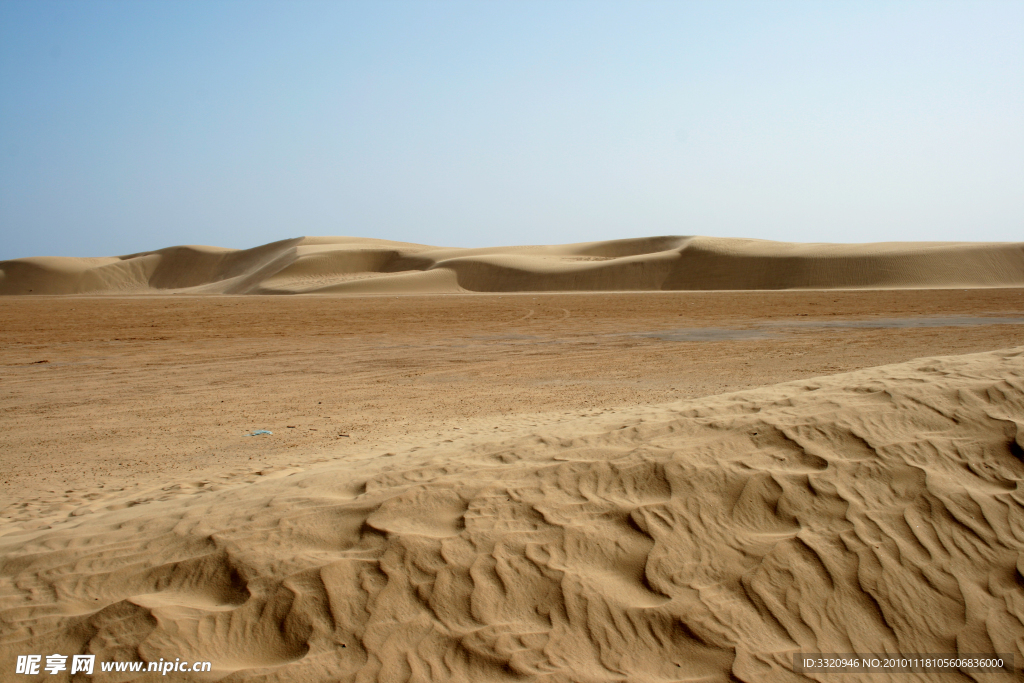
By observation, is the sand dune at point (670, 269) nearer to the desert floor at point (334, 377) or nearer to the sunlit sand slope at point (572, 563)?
the desert floor at point (334, 377)

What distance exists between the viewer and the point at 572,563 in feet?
11.6

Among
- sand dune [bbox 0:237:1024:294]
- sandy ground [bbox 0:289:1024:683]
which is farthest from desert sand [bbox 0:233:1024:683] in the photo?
sand dune [bbox 0:237:1024:294]

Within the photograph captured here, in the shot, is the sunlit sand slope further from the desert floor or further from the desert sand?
the desert floor

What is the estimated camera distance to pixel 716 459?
445cm

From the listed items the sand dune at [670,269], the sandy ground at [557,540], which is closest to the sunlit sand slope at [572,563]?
the sandy ground at [557,540]

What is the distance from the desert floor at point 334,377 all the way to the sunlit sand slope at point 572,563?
→ 168cm

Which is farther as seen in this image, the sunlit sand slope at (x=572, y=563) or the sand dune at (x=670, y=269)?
the sand dune at (x=670, y=269)

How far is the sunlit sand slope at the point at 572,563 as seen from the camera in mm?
3090

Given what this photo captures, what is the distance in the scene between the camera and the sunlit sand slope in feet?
10.1

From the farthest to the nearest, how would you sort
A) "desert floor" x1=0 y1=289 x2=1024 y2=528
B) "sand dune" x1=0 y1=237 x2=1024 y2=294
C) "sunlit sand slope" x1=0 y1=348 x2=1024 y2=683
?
1. "sand dune" x1=0 y1=237 x2=1024 y2=294
2. "desert floor" x1=0 y1=289 x2=1024 y2=528
3. "sunlit sand slope" x1=0 y1=348 x2=1024 y2=683

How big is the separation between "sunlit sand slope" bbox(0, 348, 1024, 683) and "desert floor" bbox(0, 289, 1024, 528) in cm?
168

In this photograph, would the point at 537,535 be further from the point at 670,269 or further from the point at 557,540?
the point at 670,269

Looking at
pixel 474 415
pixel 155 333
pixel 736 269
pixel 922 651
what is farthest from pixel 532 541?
pixel 736 269

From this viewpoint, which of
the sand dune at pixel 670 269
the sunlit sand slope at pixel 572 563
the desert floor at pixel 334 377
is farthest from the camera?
the sand dune at pixel 670 269
